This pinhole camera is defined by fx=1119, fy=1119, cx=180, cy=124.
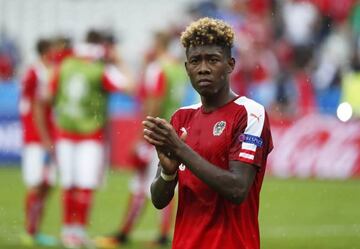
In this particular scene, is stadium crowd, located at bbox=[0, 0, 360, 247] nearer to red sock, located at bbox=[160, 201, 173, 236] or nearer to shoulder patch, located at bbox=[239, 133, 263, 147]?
red sock, located at bbox=[160, 201, 173, 236]

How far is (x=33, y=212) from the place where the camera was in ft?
41.6

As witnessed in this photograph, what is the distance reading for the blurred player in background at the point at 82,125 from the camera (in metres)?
12.0

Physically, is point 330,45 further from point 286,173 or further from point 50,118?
point 50,118

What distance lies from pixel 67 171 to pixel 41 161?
2.64 ft

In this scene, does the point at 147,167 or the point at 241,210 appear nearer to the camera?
the point at 241,210

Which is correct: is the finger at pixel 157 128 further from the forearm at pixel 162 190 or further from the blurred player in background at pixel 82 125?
the blurred player in background at pixel 82 125

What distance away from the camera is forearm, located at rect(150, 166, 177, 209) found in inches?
222

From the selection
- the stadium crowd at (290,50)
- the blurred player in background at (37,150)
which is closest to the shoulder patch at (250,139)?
the blurred player in background at (37,150)

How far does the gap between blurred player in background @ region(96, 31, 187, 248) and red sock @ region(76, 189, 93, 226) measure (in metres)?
0.39

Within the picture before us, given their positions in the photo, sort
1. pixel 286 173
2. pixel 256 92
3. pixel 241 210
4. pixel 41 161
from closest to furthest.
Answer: pixel 241 210, pixel 41 161, pixel 286 173, pixel 256 92

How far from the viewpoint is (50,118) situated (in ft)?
42.5

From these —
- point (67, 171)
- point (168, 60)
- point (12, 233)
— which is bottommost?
point (12, 233)

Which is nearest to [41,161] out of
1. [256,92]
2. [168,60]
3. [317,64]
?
[168,60]

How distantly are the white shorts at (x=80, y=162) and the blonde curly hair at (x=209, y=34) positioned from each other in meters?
6.44
